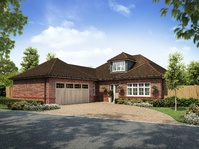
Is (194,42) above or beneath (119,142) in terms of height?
above

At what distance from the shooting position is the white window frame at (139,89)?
25908mm

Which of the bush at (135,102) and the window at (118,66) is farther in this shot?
the window at (118,66)

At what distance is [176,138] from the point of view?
8008 millimetres

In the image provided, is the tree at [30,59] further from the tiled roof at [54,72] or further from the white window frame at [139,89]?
the white window frame at [139,89]

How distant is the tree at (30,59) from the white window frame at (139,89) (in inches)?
1160

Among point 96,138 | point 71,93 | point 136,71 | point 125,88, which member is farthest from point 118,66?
point 96,138

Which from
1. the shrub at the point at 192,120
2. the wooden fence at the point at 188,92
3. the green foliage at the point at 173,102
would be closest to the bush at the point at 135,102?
the green foliage at the point at 173,102

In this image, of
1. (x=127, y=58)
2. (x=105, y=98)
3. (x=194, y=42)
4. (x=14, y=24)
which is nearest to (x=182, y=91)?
(x=127, y=58)

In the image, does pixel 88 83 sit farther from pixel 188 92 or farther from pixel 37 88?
pixel 188 92

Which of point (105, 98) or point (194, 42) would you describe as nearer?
point (194, 42)

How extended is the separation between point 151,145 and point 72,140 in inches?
115

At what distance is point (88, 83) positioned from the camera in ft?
95.3

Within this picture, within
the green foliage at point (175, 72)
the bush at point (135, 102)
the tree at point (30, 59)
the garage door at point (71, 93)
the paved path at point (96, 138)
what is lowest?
the bush at point (135, 102)

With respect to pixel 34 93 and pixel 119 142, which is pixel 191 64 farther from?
pixel 119 142
